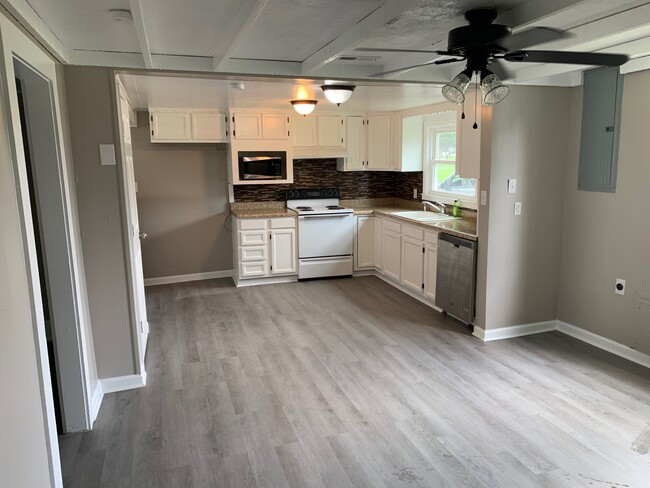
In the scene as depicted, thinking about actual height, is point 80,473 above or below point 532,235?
below

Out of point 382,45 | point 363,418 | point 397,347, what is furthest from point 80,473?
point 382,45

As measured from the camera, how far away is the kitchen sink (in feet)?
17.2

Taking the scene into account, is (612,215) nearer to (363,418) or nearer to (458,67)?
(458,67)

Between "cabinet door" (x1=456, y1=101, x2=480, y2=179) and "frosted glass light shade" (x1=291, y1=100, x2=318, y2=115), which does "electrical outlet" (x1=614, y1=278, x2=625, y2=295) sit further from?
"frosted glass light shade" (x1=291, y1=100, x2=318, y2=115)

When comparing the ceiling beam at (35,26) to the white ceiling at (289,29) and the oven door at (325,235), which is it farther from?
the oven door at (325,235)

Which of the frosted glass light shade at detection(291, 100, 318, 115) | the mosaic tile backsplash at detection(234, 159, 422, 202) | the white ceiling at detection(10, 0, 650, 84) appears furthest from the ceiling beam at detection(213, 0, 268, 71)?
the mosaic tile backsplash at detection(234, 159, 422, 202)

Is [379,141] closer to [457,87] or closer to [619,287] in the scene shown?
[619,287]

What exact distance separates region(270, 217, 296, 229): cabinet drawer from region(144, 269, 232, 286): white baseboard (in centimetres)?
105

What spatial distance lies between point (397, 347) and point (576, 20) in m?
2.67

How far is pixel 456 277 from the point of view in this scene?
14.5 ft

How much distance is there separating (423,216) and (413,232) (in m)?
0.40

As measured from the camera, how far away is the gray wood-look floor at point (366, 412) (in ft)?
8.07

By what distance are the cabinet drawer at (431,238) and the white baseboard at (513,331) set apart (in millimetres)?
941

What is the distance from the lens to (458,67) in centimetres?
358
